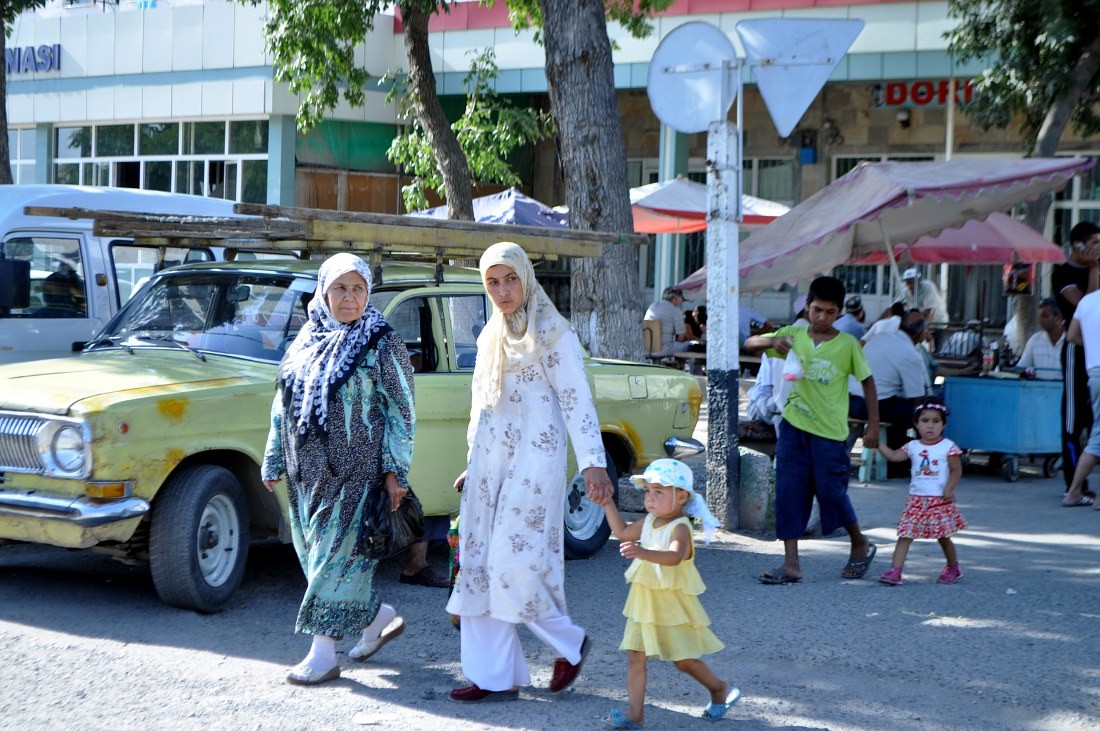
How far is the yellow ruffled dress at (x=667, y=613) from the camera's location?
4711 millimetres

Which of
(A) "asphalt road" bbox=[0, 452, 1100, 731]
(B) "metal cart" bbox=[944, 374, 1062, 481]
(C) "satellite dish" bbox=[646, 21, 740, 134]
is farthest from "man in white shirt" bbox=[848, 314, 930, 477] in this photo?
(C) "satellite dish" bbox=[646, 21, 740, 134]

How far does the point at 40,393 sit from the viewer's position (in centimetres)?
624

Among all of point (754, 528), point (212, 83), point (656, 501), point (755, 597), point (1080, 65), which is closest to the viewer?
point (656, 501)

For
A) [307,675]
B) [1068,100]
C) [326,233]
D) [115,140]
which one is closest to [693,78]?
[326,233]

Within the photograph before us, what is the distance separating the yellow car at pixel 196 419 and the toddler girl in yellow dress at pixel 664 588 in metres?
2.38

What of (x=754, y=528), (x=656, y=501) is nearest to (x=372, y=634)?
(x=656, y=501)

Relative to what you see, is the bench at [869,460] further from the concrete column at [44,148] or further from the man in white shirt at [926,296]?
the concrete column at [44,148]

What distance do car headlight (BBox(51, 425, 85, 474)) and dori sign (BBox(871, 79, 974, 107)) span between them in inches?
702

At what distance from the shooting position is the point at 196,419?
6254 mm

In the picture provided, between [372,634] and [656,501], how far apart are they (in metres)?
1.58

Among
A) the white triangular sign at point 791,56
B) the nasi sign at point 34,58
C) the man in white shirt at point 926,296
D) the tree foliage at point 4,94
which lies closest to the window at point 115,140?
the nasi sign at point 34,58

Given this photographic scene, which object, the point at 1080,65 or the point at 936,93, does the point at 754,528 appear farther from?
the point at 936,93

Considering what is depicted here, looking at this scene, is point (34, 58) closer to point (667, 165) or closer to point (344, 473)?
point (667, 165)

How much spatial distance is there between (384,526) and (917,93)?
1870 cm
